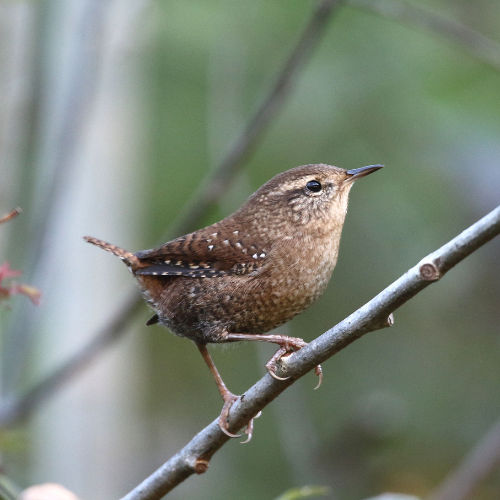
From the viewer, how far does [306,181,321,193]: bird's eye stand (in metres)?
2.77

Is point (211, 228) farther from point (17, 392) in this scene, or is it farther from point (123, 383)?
point (123, 383)

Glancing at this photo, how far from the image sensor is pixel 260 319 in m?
2.53

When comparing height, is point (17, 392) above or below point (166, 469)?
above

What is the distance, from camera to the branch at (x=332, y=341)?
5.08ft

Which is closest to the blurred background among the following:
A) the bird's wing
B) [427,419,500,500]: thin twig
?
[427,419,500,500]: thin twig

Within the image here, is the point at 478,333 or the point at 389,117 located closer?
the point at 389,117

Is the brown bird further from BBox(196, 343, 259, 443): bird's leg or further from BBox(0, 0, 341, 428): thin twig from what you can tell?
BBox(0, 0, 341, 428): thin twig

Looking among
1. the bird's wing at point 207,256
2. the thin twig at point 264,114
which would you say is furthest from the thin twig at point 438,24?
the bird's wing at point 207,256

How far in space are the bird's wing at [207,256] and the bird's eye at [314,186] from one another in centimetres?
27

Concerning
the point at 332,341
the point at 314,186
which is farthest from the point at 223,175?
the point at 332,341

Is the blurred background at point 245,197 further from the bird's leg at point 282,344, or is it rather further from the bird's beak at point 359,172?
the bird's leg at point 282,344

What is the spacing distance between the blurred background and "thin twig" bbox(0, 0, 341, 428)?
0.09 m

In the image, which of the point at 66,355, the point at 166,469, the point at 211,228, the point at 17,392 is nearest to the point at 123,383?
the point at 66,355

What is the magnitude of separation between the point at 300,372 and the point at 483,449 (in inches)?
84.0
